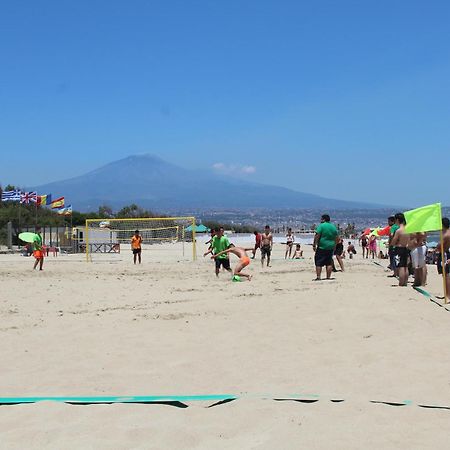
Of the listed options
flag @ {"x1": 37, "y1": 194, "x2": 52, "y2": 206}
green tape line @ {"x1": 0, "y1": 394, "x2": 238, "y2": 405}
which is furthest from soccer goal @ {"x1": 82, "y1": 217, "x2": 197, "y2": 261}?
green tape line @ {"x1": 0, "y1": 394, "x2": 238, "y2": 405}

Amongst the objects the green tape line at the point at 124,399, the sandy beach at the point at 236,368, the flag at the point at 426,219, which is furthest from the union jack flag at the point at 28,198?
the green tape line at the point at 124,399

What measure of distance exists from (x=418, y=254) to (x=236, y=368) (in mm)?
6161

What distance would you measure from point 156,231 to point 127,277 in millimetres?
17285

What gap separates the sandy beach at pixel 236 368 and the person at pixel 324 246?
2260 millimetres

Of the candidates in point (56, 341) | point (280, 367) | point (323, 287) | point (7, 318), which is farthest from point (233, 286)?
point (280, 367)

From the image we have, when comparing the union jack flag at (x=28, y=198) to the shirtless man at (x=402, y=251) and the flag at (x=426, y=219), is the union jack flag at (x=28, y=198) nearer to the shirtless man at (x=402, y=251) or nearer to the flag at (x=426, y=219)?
the shirtless man at (x=402, y=251)

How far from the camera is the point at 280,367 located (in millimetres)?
5535

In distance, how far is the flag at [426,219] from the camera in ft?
31.1

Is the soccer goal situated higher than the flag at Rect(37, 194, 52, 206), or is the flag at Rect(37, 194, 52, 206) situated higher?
the flag at Rect(37, 194, 52, 206)

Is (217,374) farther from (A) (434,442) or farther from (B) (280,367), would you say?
(A) (434,442)

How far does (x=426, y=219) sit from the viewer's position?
380 inches

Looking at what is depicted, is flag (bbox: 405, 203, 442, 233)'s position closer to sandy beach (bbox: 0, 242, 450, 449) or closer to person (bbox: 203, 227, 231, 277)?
sandy beach (bbox: 0, 242, 450, 449)

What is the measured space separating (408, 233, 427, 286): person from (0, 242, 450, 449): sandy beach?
810mm

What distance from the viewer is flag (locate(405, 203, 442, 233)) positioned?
9484mm
